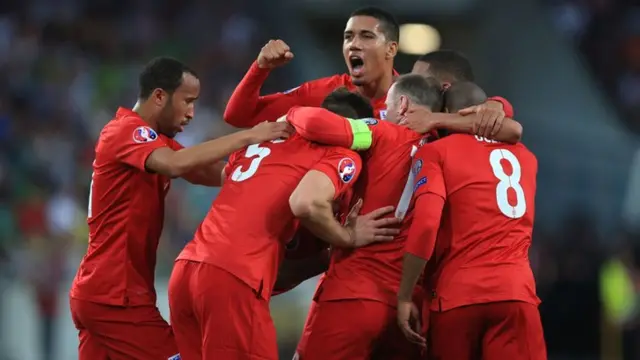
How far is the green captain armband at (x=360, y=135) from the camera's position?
5.02 meters

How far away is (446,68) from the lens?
571 centimetres

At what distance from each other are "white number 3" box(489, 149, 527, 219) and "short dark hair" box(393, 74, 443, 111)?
39 cm

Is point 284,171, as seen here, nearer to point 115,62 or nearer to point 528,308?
point 528,308

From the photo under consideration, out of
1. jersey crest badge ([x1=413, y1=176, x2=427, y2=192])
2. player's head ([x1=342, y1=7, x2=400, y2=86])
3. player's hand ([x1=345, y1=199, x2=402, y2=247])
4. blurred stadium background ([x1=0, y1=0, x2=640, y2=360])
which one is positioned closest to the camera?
jersey crest badge ([x1=413, y1=176, x2=427, y2=192])

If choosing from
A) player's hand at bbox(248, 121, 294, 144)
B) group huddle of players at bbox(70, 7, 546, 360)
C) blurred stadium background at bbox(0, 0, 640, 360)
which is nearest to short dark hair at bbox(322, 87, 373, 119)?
group huddle of players at bbox(70, 7, 546, 360)

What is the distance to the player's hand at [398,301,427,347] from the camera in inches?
193

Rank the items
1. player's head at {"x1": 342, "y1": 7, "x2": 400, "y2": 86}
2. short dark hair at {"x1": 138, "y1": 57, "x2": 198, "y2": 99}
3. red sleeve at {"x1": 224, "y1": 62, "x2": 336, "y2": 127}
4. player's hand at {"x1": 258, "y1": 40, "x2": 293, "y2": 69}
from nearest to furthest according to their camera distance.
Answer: short dark hair at {"x1": 138, "y1": 57, "x2": 198, "y2": 99}
player's hand at {"x1": 258, "y1": 40, "x2": 293, "y2": 69}
player's head at {"x1": 342, "y1": 7, "x2": 400, "y2": 86}
red sleeve at {"x1": 224, "y1": 62, "x2": 336, "y2": 127}

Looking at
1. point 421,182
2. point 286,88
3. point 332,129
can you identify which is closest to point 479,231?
point 421,182

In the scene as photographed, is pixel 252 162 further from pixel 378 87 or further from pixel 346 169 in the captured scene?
pixel 378 87

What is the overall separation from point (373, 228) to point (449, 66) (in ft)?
3.74

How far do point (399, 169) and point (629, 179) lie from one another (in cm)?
810

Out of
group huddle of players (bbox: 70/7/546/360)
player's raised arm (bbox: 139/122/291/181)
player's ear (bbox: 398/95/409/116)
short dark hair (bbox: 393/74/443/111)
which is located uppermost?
short dark hair (bbox: 393/74/443/111)

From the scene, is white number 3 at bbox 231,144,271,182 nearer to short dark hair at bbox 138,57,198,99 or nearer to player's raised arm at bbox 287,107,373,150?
player's raised arm at bbox 287,107,373,150

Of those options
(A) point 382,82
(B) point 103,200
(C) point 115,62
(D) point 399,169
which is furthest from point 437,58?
(C) point 115,62
